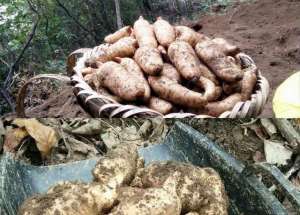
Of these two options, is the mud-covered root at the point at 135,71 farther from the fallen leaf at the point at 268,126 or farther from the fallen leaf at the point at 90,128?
the fallen leaf at the point at 268,126

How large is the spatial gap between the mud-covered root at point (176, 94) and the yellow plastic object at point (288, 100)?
182 mm

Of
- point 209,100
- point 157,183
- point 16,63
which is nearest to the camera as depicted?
point 157,183

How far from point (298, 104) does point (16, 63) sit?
699 mm

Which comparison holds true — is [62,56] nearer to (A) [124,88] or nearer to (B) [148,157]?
(A) [124,88]

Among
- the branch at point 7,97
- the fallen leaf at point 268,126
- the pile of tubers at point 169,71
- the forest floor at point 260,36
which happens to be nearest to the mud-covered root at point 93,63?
the pile of tubers at point 169,71

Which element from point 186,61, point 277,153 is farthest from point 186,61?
point 277,153

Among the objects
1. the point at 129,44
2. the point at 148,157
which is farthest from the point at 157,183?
the point at 129,44

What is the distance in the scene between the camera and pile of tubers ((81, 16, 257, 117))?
4.61ft

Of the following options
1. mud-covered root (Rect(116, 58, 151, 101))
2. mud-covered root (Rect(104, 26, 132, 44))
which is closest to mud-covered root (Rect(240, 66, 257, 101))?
mud-covered root (Rect(116, 58, 151, 101))

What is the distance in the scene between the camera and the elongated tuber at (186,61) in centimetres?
148

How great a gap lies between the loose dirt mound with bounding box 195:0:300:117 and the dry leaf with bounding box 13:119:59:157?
0.47 m

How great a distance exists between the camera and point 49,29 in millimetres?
1467

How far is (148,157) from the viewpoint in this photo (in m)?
1.45

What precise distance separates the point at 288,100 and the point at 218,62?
7.9 inches
